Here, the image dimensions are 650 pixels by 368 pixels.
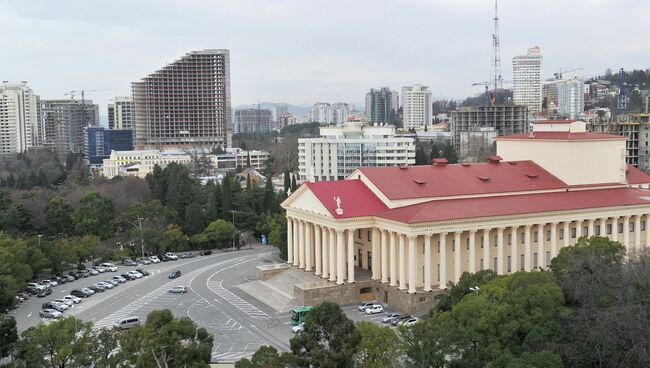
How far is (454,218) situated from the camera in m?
Result: 47.1

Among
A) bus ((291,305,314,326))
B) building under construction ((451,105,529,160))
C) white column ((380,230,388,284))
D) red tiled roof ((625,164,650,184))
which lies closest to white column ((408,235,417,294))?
white column ((380,230,388,284))

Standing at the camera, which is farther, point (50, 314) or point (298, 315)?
point (50, 314)

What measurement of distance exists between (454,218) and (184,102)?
140981 mm

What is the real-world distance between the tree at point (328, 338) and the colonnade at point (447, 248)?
16.8m

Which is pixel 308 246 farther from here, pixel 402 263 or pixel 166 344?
pixel 166 344

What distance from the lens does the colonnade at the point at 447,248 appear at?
155 ft

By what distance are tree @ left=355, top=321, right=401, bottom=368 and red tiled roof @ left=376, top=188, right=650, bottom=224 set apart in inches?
628

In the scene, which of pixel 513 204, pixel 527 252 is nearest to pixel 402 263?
pixel 513 204

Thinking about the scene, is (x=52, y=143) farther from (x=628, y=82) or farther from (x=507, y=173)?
(x=507, y=173)

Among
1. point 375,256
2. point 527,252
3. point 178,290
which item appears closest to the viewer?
point 375,256

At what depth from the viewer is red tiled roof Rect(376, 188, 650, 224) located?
4753 centimetres

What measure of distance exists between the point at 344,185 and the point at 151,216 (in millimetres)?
28285

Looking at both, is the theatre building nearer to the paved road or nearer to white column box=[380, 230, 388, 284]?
white column box=[380, 230, 388, 284]

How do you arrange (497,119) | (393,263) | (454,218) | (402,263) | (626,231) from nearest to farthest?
(454,218), (402,263), (393,263), (626,231), (497,119)
